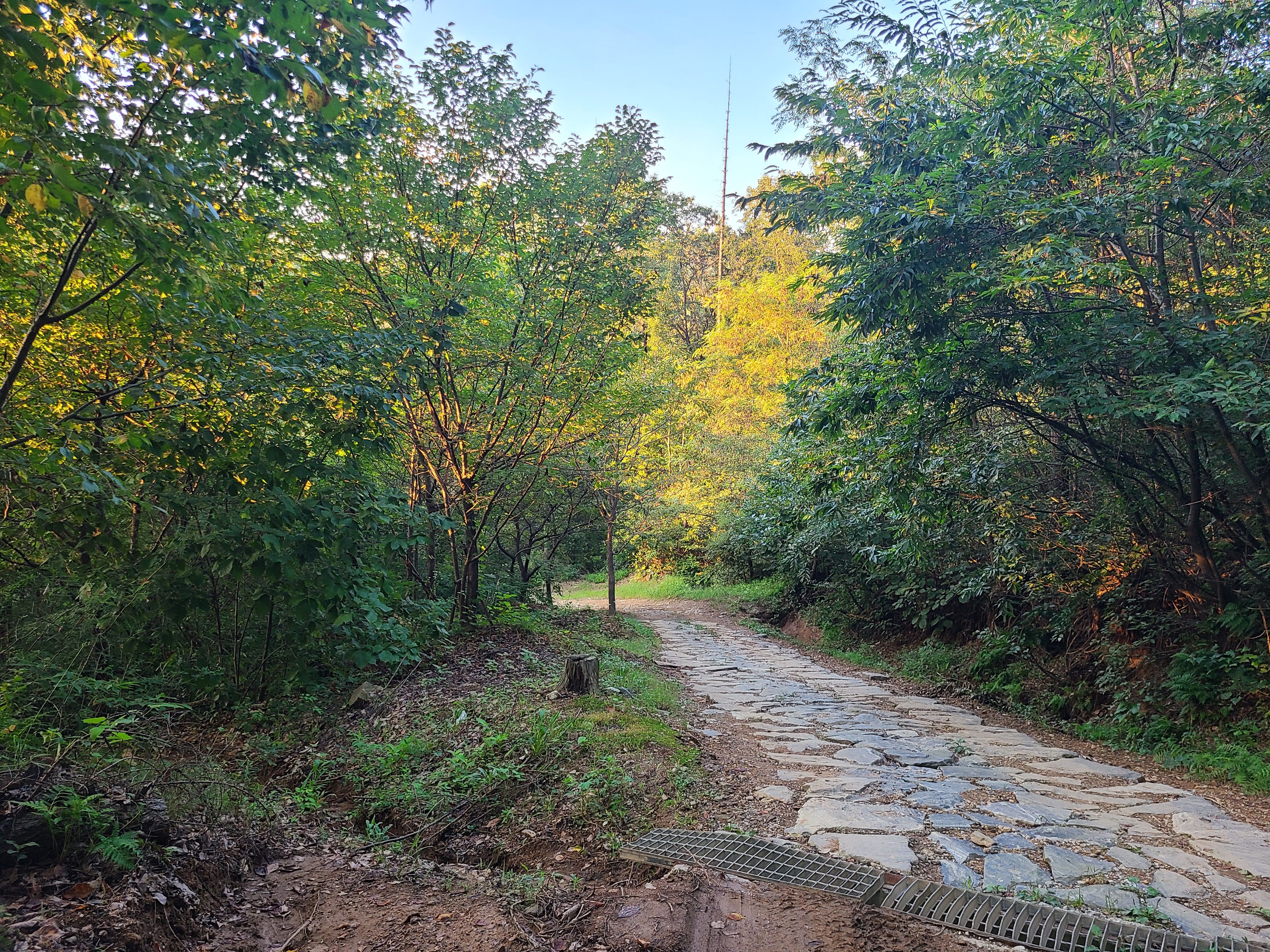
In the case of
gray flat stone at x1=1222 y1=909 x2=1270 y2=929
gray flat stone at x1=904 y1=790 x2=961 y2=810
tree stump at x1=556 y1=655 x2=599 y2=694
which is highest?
tree stump at x1=556 y1=655 x2=599 y2=694

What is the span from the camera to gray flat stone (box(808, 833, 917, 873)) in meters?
3.08

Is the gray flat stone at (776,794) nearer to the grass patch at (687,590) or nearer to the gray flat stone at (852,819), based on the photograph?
the gray flat stone at (852,819)

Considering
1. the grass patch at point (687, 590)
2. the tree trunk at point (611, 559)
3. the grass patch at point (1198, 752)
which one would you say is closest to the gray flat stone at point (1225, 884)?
the grass patch at point (1198, 752)

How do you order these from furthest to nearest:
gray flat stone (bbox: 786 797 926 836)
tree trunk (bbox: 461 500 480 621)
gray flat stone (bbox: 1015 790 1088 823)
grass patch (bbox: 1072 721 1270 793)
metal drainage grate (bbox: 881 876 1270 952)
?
tree trunk (bbox: 461 500 480 621) → grass patch (bbox: 1072 721 1270 793) → gray flat stone (bbox: 1015 790 1088 823) → gray flat stone (bbox: 786 797 926 836) → metal drainage grate (bbox: 881 876 1270 952)

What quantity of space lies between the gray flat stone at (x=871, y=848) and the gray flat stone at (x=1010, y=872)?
11.9 inches

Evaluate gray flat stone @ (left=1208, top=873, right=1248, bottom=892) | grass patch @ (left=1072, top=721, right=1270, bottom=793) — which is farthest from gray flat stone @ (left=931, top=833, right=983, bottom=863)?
grass patch @ (left=1072, top=721, right=1270, bottom=793)

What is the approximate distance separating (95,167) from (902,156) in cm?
551

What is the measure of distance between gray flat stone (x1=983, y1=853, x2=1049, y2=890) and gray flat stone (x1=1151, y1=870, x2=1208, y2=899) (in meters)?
0.41

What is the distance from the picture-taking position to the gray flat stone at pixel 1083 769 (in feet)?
15.1

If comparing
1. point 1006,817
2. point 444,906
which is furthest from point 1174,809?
point 444,906

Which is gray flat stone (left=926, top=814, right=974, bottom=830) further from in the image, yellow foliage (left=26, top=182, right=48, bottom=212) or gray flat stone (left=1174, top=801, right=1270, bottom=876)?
yellow foliage (left=26, top=182, right=48, bottom=212)

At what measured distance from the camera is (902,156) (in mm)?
5770

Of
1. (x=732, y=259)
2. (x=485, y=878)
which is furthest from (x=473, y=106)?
(x=732, y=259)

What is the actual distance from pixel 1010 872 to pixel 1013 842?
405 mm
